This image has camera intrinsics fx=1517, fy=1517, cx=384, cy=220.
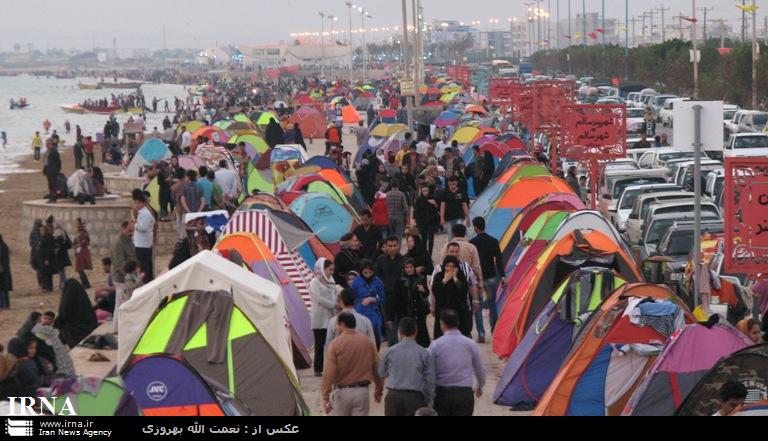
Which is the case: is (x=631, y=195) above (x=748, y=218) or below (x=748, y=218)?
below

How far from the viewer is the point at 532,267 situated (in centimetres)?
1562

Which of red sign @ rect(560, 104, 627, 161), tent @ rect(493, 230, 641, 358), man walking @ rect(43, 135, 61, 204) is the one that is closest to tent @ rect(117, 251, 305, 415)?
tent @ rect(493, 230, 641, 358)

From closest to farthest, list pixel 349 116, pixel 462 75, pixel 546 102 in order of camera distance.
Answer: pixel 546 102
pixel 349 116
pixel 462 75

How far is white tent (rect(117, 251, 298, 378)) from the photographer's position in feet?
41.2

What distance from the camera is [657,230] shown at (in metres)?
20.3

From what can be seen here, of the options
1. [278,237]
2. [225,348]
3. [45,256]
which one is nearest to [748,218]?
[225,348]

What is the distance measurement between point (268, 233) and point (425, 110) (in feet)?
103

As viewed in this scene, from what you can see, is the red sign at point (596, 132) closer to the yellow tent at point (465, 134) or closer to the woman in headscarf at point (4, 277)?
the woman in headscarf at point (4, 277)

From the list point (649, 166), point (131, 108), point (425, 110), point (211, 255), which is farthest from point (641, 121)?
point (131, 108)

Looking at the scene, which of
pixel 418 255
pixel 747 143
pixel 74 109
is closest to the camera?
pixel 418 255

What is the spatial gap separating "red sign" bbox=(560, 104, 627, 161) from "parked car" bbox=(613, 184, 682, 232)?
2.64 feet

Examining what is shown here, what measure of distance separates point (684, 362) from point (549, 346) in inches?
92.2

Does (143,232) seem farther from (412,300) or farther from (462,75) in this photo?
(462,75)

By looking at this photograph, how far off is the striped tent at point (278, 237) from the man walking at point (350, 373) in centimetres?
653
